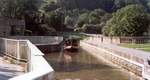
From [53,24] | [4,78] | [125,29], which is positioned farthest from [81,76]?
[53,24]

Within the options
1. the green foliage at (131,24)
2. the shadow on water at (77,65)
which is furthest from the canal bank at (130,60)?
the green foliage at (131,24)

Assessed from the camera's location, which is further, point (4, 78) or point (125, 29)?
point (125, 29)

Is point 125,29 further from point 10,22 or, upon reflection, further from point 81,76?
point 81,76

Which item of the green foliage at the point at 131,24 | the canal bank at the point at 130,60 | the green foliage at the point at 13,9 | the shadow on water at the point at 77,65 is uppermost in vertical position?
the green foliage at the point at 13,9

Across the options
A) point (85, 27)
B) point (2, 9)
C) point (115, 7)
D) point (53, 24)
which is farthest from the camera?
point (115, 7)

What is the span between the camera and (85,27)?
112 m

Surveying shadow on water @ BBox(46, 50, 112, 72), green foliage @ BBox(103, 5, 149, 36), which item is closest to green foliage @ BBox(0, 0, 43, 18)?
green foliage @ BBox(103, 5, 149, 36)

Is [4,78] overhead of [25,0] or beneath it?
beneath

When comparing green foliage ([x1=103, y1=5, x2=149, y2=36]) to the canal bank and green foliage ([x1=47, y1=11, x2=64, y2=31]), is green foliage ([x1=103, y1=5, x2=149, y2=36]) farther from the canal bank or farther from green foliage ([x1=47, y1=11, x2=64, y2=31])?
green foliage ([x1=47, y1=11, x2=64, y2=31])

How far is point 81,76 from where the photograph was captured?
27.2 metres

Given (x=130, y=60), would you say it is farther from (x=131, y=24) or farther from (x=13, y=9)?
(x=13, y=9)

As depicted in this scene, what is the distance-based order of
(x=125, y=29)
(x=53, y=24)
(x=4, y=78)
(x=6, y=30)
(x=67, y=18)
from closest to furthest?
(x=4, y=78) → (x=6, y=30) → (x=125, y=29) → (x=53, y=24) → (x=67, y=18)

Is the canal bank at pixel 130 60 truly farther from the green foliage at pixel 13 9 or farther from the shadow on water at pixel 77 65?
the green foliage at pixel 13 9

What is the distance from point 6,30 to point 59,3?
372 ft
